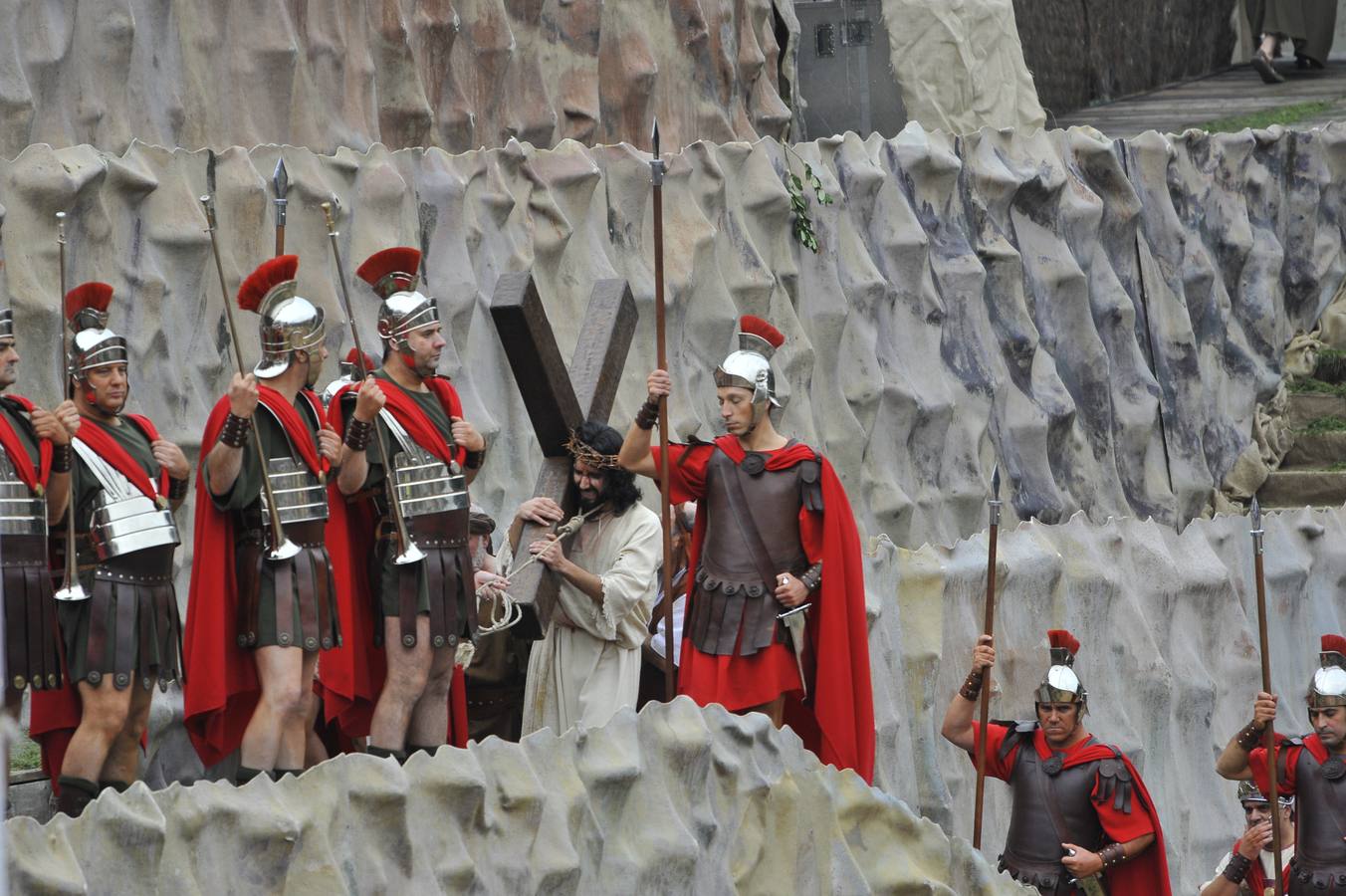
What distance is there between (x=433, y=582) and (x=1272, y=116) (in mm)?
9204

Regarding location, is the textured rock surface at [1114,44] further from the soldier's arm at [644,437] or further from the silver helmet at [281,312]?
the silver helmet at [281,312]

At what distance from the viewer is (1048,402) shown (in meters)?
10.5

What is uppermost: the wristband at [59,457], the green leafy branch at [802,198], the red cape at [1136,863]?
the green leafy branch at [802,198]

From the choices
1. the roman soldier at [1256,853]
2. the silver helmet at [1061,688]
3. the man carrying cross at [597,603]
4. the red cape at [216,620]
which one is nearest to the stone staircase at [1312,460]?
the roman soldier at [1256,853]

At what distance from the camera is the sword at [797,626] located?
696 centimetres

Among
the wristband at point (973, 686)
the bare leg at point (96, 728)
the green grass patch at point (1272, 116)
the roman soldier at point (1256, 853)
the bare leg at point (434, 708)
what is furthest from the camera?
the green grass patch at point (1272, 116)

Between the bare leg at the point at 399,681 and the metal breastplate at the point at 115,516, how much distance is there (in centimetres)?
69

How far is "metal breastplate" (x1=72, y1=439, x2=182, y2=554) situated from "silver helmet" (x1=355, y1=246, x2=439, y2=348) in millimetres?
845

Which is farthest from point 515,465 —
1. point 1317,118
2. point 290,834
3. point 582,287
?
point 1317,118

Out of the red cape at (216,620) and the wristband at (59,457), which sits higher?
the wristband at (59,457)

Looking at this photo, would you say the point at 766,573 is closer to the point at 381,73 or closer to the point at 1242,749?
the point at 1242,749

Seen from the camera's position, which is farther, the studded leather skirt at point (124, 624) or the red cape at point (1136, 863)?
the red cape at point (1136, 863)

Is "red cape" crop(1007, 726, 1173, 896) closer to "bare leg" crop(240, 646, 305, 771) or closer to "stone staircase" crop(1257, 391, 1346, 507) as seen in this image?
"bare leg" crop(240, 646, 305, 771)

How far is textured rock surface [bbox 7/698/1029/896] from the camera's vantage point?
5066 mm
